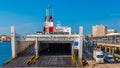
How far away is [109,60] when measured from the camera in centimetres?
6009

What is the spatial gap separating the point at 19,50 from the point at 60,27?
25018mm

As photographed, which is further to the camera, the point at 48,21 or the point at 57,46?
the point at 57,46

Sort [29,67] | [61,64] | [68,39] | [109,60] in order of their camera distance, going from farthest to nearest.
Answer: [109,60] < [68,39] < [61,64] < [29,67]

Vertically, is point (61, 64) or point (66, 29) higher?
point (66, 29)

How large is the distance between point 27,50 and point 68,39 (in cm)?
1353

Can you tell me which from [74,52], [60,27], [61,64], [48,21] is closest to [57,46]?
[60,27]

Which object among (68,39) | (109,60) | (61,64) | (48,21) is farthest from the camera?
(48,21)

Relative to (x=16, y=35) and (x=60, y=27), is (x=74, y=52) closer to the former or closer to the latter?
(x=16, y=35)

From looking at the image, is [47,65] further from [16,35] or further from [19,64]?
[16,35]

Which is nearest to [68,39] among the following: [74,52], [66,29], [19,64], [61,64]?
[74,52]

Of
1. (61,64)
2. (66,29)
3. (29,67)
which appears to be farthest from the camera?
(66,29)

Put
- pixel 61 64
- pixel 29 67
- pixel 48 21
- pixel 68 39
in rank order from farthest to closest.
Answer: pixel 48 21, pixel 68 39, pixel 61 64, pixel 29 67

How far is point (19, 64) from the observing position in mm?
44781

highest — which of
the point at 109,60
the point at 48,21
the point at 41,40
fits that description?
the point at 48,21
